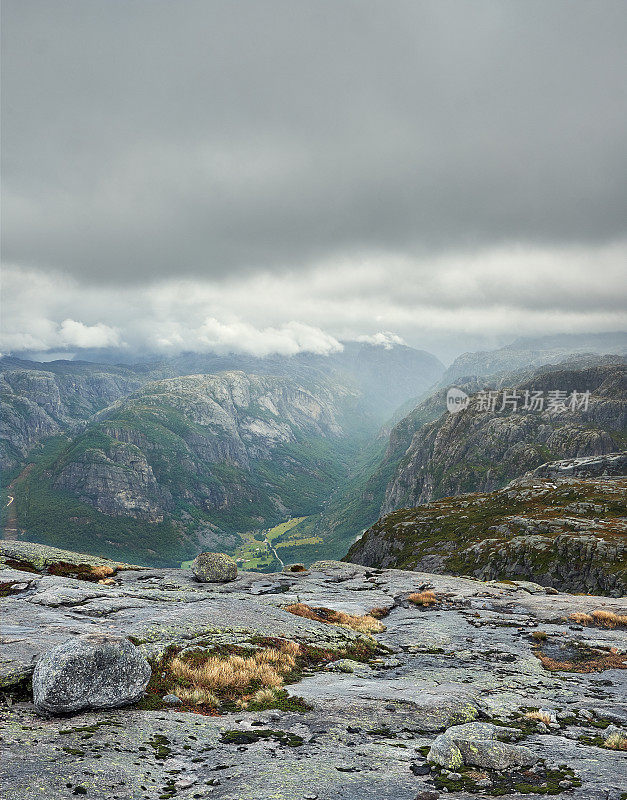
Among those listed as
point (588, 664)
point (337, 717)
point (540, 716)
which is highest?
point (540, 716)

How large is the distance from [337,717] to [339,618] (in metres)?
17.4

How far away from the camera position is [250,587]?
1785 inches

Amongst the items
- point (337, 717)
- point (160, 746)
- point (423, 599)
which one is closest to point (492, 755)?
point (337, 717)

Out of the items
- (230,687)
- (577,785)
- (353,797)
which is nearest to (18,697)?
(230,687)

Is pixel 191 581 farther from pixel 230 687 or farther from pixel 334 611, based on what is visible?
pixel 230 687

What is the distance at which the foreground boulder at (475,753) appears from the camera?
1087cm

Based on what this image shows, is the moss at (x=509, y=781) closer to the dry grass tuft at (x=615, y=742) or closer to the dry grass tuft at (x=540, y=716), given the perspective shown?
the dry grass tuft at (x=615, y=742)

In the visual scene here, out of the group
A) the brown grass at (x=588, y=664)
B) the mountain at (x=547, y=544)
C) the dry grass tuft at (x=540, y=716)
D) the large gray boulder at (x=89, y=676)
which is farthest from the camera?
the mountain at (x=547, y=544)

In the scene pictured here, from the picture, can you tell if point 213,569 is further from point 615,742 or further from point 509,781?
point 509,781

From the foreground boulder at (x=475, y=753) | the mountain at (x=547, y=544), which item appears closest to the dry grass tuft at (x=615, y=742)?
the foreground boulder at (x=475, y=753)

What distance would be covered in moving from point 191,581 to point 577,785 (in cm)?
4477

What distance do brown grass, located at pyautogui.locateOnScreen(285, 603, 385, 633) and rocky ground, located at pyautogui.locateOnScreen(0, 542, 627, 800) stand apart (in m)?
1.41

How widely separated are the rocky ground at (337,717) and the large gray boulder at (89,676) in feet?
1.35

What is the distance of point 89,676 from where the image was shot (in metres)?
12.9
